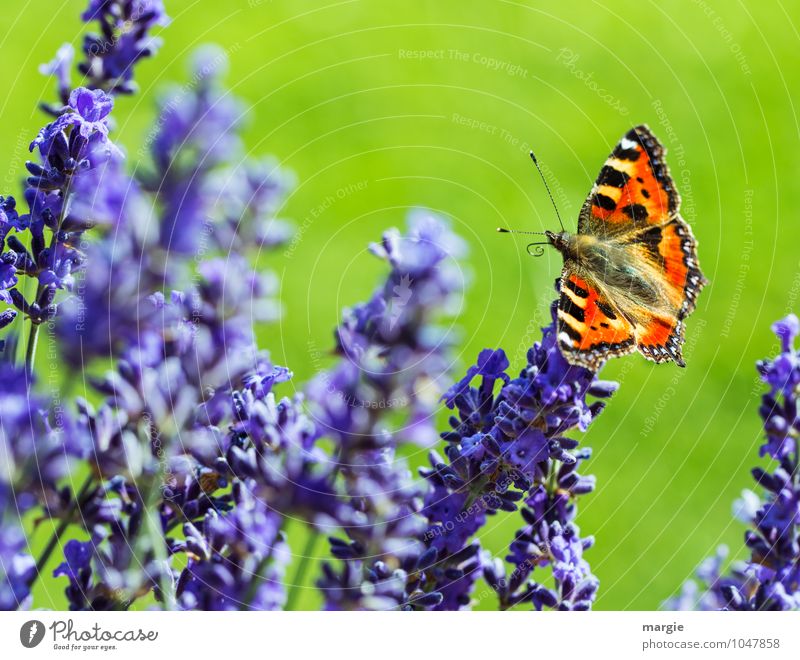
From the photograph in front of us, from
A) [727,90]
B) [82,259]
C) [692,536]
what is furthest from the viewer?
[727,90]

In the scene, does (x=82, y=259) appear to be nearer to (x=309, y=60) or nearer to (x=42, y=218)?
(x=42, y=218)

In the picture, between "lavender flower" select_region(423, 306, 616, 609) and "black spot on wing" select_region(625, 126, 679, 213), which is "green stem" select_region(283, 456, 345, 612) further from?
"black spot on wing" select_region(625, 126, 679, 213)

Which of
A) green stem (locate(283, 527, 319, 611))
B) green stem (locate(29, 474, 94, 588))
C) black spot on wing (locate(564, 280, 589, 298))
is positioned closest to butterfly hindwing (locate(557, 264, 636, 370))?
black spot on wing (locate(564, 280, 589, 298))

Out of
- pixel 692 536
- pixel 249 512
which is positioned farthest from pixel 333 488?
pixel 692 536

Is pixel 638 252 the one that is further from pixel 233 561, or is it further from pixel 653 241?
pixel 233 561

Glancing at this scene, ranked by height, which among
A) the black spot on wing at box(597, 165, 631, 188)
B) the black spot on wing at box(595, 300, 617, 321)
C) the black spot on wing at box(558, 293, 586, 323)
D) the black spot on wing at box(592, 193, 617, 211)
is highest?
the black spot on wing at box(592, 193, 617, 211)

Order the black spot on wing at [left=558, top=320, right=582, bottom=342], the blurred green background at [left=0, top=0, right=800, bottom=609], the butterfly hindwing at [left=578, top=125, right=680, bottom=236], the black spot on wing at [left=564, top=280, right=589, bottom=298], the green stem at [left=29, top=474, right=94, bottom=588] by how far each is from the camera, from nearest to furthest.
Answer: the green stem at [left=29, top=474, right=94, bottom=588] → the black spot on wing at [left=558, top=320, right=582, bottom=342] → the black spot on wing at [left=564, top=280, right=589, bottom=298] → the butterfly hindwing at [left=578, top=125, right=680, bottom=236] → the blurred green background at [left=0, top=0, right=800, bottom=609]

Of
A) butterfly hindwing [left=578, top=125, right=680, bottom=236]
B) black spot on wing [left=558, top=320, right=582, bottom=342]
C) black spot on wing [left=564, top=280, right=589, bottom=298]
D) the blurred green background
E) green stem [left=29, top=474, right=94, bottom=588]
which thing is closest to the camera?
green stem [left=29, top=474, right=94, bottom=588]

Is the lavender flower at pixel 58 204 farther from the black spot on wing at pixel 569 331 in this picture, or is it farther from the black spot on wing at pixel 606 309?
the black spot on wing at pixel 606 309
